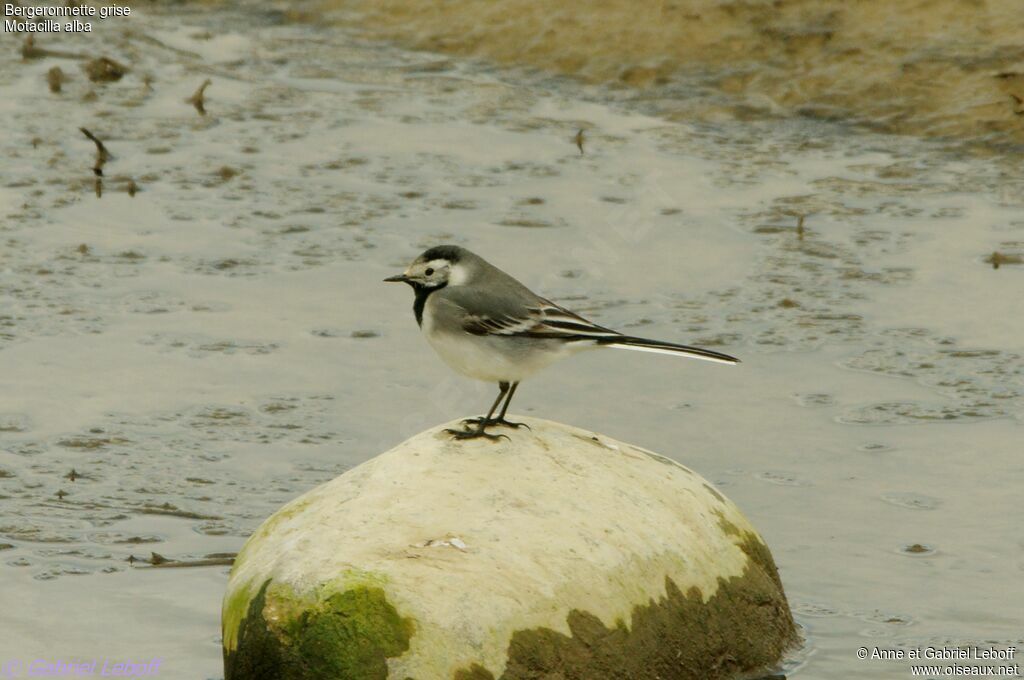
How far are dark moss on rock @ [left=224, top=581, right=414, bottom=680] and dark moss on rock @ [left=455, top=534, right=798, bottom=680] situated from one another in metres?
0.27

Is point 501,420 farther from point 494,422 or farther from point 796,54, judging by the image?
point 796,54

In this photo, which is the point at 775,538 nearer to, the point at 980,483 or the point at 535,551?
the point at 980,483

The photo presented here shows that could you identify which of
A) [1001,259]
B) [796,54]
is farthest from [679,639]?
[796,54]

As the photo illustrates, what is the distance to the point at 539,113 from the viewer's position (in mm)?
13883

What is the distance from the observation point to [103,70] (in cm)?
1483

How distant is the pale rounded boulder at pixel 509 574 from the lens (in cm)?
554

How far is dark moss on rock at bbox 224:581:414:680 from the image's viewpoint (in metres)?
5.49

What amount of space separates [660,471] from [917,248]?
4.88 meters
